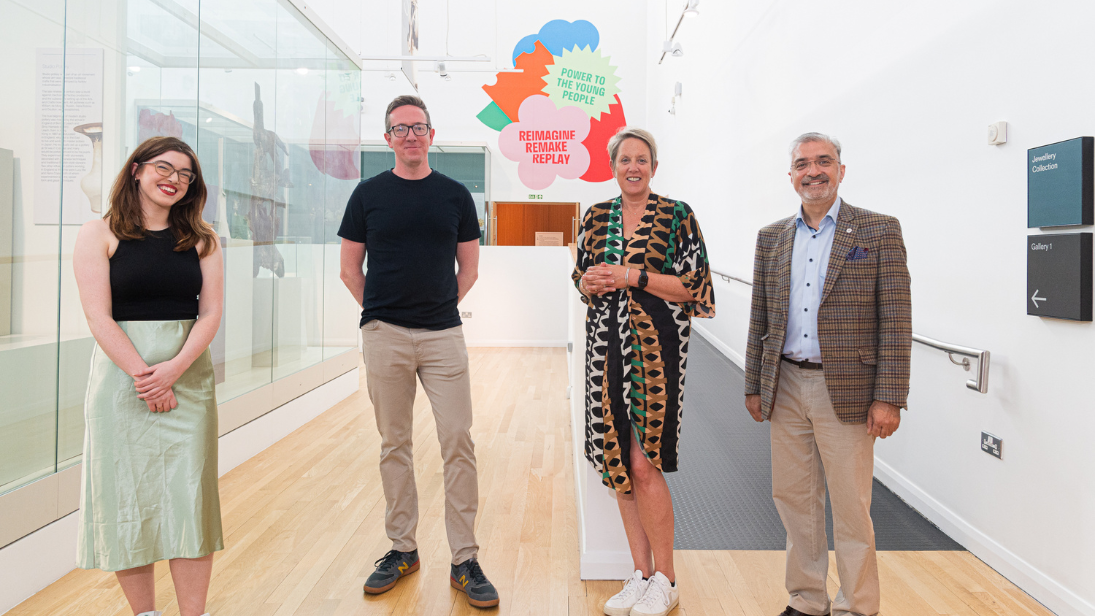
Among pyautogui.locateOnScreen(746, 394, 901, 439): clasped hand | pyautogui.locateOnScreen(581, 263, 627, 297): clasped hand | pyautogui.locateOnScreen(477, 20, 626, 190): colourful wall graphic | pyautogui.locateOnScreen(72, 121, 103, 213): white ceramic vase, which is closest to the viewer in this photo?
pyautogui.locateOnScreen(746, 394, 901, 439): clasped hand

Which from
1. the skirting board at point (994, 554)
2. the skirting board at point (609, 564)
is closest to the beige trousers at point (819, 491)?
the skirting board at point (609, 564)

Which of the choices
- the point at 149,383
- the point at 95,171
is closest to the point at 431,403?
the point at 149,383

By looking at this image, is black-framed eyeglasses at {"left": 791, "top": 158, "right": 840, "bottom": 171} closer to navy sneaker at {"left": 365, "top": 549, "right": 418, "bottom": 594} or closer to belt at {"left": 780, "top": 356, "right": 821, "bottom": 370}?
belt at {"left": 780, "top": 356, "right": 821, "bottom": 370}

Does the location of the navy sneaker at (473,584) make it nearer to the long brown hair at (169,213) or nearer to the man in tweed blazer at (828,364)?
the man in tweed blazer at (828,364)

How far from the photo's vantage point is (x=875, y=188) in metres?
3.60

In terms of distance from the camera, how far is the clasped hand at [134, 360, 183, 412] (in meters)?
1.67

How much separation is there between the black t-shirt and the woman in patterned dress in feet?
1.71

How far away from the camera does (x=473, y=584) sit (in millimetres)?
2236

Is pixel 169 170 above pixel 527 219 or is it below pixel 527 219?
below

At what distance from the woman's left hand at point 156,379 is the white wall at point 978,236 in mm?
2763

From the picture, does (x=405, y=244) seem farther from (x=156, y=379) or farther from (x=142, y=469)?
(x=142, y=469)

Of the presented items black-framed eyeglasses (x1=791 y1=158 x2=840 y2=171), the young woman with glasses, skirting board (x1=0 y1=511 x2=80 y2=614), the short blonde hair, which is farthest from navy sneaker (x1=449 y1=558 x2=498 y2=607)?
black-framed eyeglasses (x1=791 y1=158 x2=840 y2=171)

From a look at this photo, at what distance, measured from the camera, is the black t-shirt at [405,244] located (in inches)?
85.4

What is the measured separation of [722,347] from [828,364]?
5.94 metres
